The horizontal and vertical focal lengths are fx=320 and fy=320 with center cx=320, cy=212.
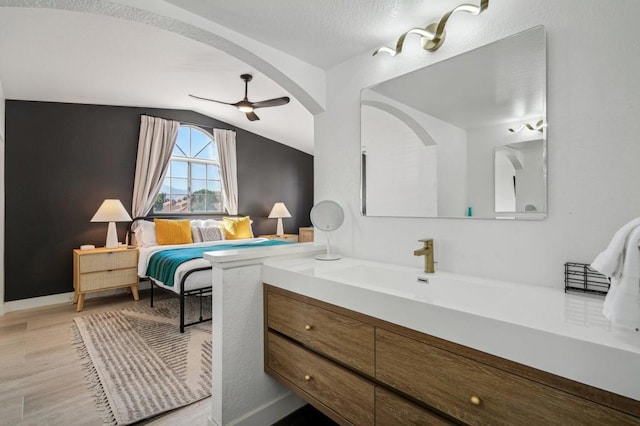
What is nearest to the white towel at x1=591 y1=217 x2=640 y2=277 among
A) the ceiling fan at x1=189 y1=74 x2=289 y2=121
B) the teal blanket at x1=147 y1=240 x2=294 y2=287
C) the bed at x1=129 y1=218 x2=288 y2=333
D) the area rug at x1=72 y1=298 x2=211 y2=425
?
the area rug at x1=72 y1=298 x2=211 y2=425

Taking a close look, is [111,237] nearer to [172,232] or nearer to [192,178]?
[172,232]

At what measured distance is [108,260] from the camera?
3920 mm

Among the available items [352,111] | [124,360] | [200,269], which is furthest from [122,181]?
[352,111]

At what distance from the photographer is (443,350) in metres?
1.02

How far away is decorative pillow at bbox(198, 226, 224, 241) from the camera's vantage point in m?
4.82

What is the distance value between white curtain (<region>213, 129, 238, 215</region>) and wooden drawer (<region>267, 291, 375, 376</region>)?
414 centimetres

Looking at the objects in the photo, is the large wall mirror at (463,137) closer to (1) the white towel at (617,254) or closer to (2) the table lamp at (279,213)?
(1) the white towel at (617,254)

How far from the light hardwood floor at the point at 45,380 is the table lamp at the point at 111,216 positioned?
0.98 meters

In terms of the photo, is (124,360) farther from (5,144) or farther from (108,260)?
(5,144)

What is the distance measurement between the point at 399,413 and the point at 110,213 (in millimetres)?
4189

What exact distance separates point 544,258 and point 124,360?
288 cm

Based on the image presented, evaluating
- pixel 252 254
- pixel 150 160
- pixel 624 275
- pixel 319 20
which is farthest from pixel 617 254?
pixel 150 160

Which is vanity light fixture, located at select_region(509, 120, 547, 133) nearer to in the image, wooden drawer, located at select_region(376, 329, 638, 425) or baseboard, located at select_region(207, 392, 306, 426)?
wooden drawer, located at select_region(376, 329, 638, 425)

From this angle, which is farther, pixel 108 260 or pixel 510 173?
pixel 108 260
